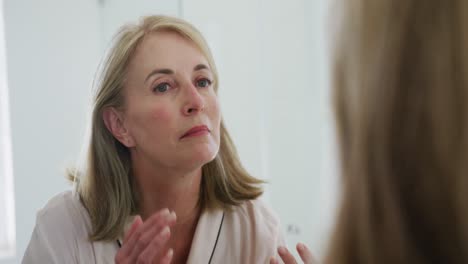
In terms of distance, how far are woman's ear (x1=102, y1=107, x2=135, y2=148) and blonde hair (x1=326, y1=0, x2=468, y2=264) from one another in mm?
766

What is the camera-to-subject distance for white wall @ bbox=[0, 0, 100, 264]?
2211 mm

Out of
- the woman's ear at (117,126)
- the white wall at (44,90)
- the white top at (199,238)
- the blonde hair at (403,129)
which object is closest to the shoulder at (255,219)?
the white top at (199,238)

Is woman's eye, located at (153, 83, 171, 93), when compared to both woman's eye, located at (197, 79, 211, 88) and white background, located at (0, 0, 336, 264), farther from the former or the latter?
white background, located at (0, 0, 336, 264)

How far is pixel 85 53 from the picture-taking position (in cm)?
250

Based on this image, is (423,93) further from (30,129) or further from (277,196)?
(30,129)

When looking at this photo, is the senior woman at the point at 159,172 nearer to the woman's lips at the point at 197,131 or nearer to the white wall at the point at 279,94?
the woman's lips at the point at 197,131

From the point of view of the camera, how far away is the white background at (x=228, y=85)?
1.57 meters

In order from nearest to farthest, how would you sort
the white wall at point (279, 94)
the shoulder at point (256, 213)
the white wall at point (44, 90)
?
the shoulder at point (256, 213)
the white wall at point (279, 94)
the white wall at point (44, 90)

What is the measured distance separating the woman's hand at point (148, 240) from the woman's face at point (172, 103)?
9.0 inches

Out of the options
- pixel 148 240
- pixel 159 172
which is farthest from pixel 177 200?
pixel 148 240

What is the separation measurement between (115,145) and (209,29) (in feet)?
3.15

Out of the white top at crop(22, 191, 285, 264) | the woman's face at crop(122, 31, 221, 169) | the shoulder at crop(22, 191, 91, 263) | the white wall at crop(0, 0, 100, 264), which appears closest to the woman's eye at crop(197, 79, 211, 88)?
the woman's face at crop(122, 31, 221, 169)

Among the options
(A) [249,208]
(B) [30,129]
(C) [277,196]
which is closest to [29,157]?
(B) [30,129]

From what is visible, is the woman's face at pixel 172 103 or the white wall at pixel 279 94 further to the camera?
the white wall at pixel 279 94
